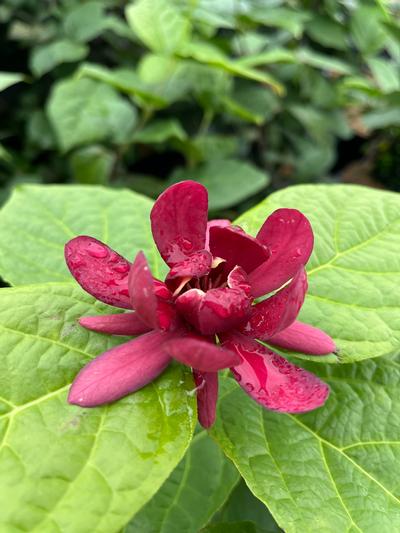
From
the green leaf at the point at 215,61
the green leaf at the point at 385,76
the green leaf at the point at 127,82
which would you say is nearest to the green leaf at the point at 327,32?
the green leaf at the point at 385,76

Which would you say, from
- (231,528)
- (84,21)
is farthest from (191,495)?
(84,21)

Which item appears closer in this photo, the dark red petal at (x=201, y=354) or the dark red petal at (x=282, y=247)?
the dark red petal at (x=201, y=354)

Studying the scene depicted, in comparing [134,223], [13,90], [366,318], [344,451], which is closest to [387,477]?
[344,451]

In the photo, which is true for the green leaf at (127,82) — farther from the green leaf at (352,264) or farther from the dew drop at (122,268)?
the dew drop at (122,268)

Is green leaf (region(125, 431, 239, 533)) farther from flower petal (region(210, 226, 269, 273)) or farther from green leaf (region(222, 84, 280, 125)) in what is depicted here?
green leaf (region(222, 84, 280, 125))

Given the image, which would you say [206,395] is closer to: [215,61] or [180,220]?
[180,220]

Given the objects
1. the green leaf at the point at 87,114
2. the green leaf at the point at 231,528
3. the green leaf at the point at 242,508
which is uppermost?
the green leaf at the point at 231,528
